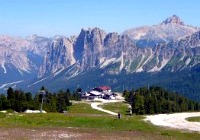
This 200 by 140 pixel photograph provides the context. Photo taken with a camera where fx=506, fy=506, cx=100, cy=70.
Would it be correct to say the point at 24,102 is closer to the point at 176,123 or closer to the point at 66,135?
the point at 176,123

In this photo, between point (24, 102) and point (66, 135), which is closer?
point (66, 135)

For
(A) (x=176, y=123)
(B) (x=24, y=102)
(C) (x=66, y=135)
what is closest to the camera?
(C) (x=66, y=135)

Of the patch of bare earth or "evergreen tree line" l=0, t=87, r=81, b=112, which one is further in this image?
"evergreen tree line" l=0, t=87, r=81, b=112

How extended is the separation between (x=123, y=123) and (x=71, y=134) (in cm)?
2728

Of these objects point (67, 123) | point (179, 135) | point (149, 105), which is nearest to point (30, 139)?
point (179, 135)

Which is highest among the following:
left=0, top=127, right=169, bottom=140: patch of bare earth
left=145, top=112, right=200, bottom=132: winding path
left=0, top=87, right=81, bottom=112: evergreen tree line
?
left=0, top=87, right=81, bottom=112: evergreen tree line

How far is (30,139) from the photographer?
68.9 meters

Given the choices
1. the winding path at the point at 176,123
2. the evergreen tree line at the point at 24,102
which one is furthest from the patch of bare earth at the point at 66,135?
the evergreen tree line at the point at 24,102

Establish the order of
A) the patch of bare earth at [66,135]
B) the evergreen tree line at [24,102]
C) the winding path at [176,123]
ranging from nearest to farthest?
the patch of bare earth at [66,135]
the winding path at [176,123]
the evergreen tree line at [24,102]

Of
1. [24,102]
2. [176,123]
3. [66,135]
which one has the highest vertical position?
[24,102]

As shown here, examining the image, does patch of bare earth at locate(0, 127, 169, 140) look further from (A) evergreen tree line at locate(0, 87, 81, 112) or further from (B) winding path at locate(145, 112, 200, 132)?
(A) evergreen tree line at locate(0, 87, 81, 112)

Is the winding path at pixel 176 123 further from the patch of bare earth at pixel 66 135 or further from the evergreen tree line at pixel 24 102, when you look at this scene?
the evergreen tree line at pixel 24 102

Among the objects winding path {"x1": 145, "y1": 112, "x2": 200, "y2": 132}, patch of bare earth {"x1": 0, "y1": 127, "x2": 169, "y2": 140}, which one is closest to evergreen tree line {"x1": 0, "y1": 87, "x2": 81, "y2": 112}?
winding path {"x1": 145, "y1": 112, "x2": 200, "y2": 132}

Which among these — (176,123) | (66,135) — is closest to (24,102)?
(176,123)
